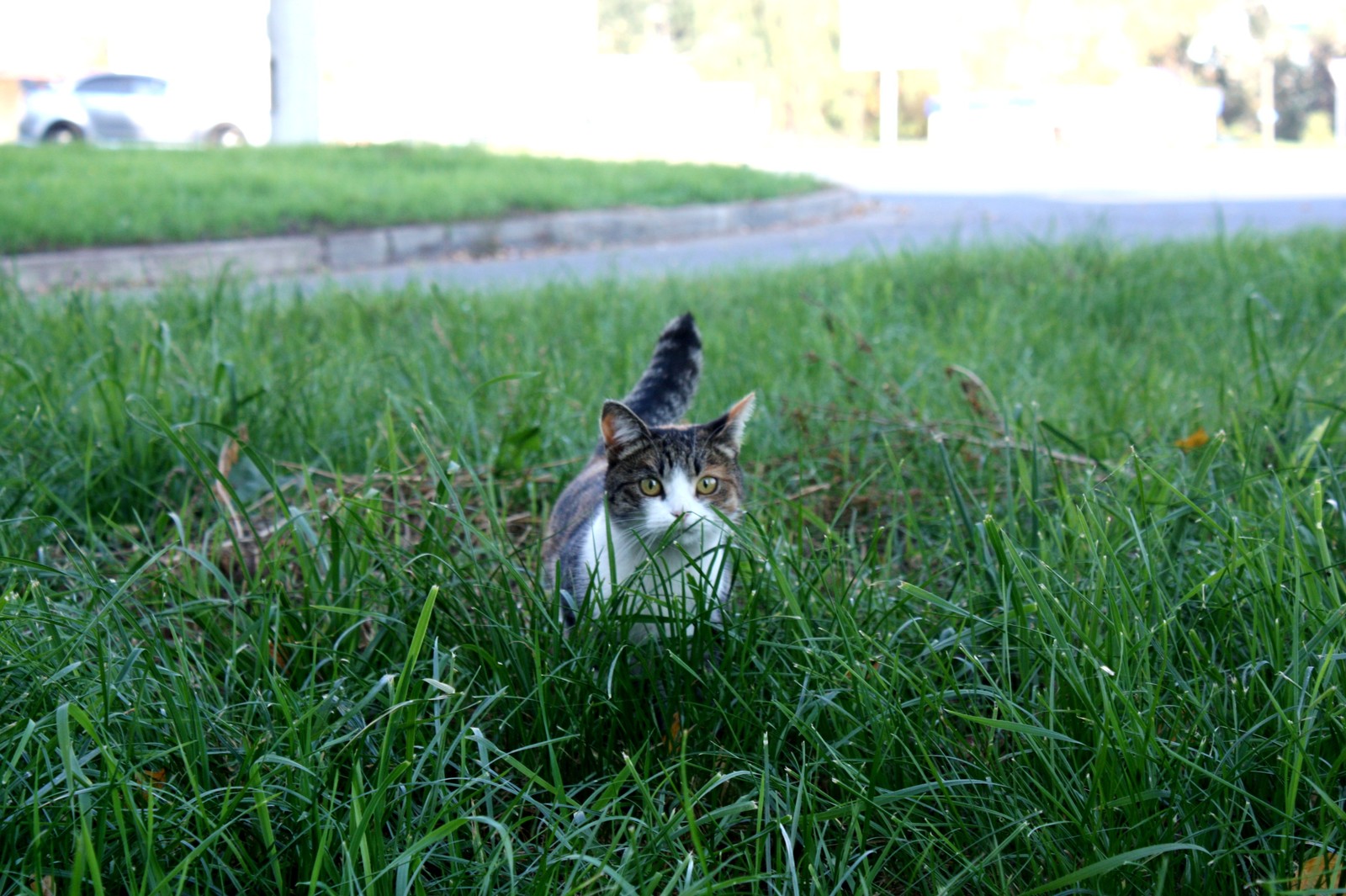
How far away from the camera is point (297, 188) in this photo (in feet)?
29.7

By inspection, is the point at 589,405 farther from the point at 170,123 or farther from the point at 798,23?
the point at 798,23

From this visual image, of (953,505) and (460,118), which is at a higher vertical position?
(460,118)

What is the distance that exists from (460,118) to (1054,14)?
18714 mm

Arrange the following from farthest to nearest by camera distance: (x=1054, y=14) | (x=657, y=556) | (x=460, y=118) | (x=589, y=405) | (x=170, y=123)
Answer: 1. (x=1054, y=14)
2. (x=460, y=118)
3. (x=170, y=123)
4. (x=589, y=405)
5. (x=657, y=556)

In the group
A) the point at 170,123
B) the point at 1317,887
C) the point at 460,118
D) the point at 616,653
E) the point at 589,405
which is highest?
the point at 460,118

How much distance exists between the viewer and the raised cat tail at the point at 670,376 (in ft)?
8.22

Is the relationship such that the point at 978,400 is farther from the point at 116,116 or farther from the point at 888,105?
the point at 888,105

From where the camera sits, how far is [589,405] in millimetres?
3213

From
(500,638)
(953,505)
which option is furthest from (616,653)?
(953,505)

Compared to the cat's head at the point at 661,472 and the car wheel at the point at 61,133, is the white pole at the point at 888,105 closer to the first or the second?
the car wheel at the point at 61,133

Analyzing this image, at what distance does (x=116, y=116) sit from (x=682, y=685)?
22.1 metres

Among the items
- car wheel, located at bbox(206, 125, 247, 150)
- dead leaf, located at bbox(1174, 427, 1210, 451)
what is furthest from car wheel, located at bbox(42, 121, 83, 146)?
dead leaf, located at bbox(1174, 427, 1210, 451)

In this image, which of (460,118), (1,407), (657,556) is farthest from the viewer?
(460,118)

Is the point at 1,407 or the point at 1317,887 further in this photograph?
the point at 1,407
